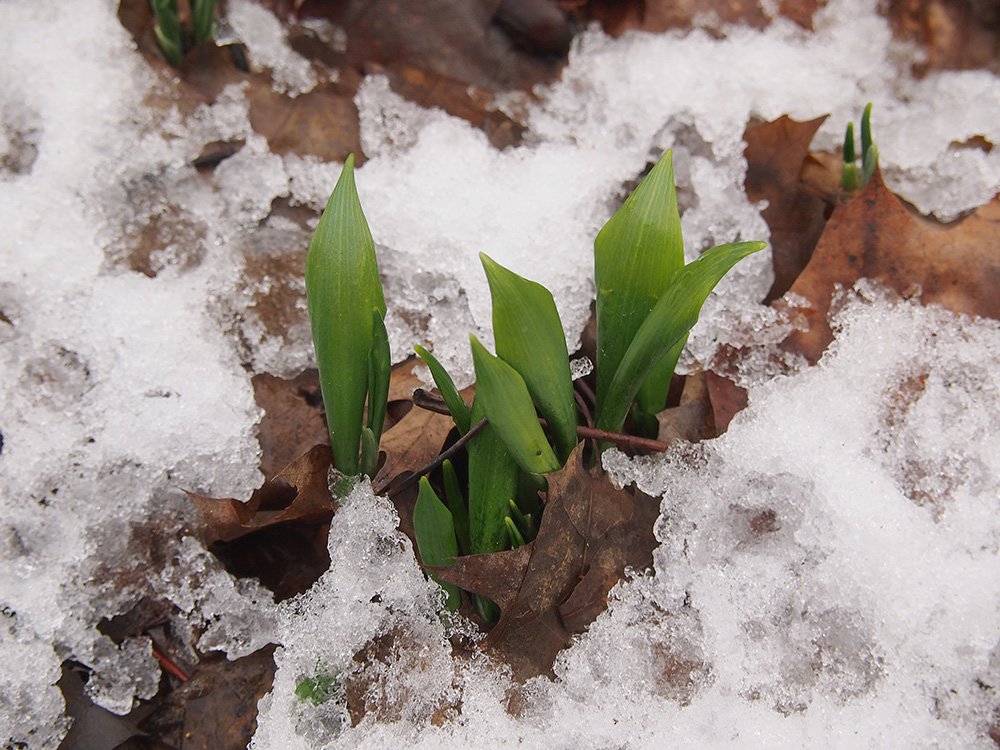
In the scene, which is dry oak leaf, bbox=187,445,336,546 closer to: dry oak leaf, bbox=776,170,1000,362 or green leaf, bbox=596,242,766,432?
green leaf, bbox=596,242,766,432

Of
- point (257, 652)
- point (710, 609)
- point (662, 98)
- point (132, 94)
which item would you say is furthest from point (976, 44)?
point (257, 652)

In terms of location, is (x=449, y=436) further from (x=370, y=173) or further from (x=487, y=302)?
(x=370, y=173)

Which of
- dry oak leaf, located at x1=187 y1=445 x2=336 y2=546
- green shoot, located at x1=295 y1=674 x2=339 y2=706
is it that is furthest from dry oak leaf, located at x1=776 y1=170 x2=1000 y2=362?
green shoot, located at x1=295 y1=674 x2=339 y2=706

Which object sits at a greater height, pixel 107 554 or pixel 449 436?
pixel 449 436

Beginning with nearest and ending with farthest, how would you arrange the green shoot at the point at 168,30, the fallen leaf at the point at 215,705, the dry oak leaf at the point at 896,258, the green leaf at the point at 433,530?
the green leaf at the point at 433,530, the fallen leaf at the point at 215,705, the dry oak leaf at the point at 896,258, the green shoot at the point at 168,30

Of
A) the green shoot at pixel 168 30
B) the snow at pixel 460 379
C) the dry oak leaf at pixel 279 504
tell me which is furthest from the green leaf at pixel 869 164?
the green shoot at pixel 168 30

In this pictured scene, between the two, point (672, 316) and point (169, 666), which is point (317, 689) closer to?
point (169, 666)

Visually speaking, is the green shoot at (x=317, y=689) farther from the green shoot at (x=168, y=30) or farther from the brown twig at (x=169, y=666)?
the green shoot at (x=168, y=30)
